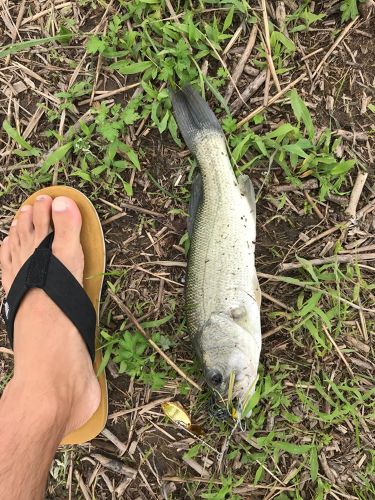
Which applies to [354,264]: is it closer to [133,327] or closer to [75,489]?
[133,327]

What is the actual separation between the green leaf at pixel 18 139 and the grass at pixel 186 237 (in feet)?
0.05

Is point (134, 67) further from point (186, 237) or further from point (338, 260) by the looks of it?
point (338, 260)

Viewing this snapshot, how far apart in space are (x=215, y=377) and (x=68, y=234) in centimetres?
139

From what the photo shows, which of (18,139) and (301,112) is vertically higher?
(18,139)

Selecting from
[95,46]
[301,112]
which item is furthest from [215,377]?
[95,46]

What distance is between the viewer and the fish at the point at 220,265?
2871 mm

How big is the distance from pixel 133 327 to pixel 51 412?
2.39 ft

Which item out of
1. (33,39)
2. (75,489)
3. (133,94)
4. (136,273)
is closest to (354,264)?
(136,273)

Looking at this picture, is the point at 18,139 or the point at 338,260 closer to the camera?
the point at 338,260

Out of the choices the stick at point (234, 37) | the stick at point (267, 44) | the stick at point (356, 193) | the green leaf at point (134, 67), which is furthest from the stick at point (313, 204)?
the green leaf at point (134, 67)

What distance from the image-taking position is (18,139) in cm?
337

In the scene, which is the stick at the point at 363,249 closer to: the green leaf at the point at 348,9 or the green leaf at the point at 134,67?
the green leaf at the point at 348,9

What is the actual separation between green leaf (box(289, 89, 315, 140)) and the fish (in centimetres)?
50

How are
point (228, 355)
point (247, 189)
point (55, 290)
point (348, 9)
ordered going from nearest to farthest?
point (228, 355) < point (247, 189) < point (348, 9) < point (55, 290)
